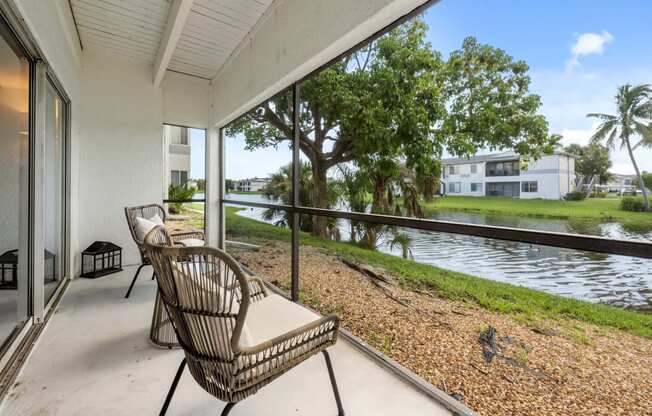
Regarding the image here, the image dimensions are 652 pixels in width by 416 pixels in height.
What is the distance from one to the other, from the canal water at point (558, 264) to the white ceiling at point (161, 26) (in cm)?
267

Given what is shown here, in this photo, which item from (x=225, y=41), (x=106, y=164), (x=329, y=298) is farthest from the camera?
(x=106, y=164)

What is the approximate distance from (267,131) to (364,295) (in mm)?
2713

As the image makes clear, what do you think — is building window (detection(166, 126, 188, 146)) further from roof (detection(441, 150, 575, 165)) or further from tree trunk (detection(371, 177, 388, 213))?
roof (detection(441, 150, 575, 165))

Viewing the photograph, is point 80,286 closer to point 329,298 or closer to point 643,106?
point 329,298

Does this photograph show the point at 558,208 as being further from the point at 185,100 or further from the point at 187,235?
the point at 185,100

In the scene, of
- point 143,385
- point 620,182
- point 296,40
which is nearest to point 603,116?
point 620,182

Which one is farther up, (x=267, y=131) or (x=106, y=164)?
(x=267, y=131)

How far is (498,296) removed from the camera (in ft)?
6.61

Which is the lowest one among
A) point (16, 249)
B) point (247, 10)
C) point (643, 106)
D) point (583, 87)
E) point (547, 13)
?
point (16, 249)

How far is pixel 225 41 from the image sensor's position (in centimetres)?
362

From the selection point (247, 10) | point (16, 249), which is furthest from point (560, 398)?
point (247, 10)

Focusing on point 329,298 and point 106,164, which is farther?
point 106,164

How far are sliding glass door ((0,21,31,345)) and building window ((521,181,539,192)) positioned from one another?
2693 mm

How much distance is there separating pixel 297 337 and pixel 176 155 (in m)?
4.45
